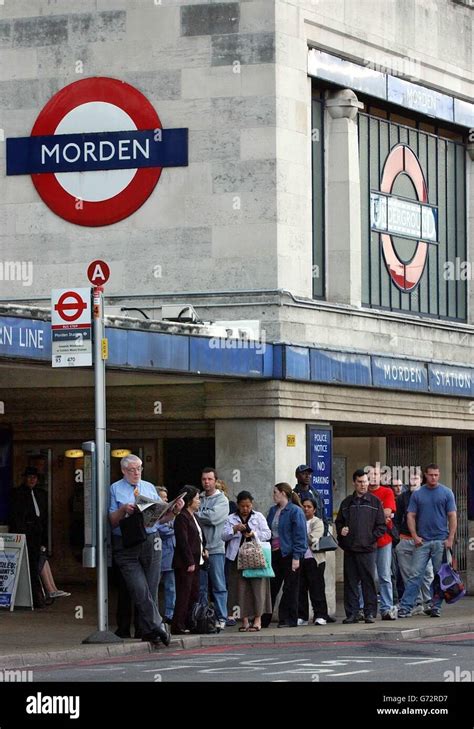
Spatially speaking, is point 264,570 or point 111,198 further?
point 111,198

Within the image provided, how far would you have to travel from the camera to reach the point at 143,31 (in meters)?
25.4

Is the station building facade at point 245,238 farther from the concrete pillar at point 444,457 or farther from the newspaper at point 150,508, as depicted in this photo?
the newspaper at point 150,508

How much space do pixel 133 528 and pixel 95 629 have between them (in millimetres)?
2708

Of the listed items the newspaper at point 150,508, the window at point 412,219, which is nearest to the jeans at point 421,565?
the newspaper at point 150,508

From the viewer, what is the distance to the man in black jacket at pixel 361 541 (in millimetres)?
21828

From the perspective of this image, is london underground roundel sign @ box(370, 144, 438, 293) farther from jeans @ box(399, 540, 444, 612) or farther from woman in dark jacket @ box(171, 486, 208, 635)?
woman in dark jacket @ box(171, 486, 208, 635)

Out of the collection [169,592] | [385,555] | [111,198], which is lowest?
[169,592]

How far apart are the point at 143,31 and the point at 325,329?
15.9 feet

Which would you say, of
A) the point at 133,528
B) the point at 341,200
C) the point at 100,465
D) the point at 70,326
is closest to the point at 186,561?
the point at 133,528

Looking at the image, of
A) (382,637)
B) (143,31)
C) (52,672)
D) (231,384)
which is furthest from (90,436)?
(52,672)

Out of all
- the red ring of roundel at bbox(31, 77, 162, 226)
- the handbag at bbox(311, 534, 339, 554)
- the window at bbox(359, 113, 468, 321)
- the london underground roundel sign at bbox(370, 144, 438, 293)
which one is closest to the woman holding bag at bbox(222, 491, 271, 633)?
the handbag at bbox(311, 534, 339, 554)

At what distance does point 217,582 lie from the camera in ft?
69.9

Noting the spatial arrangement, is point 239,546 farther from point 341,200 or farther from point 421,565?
point 341,200

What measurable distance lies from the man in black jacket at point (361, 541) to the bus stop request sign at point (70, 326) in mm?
4190
